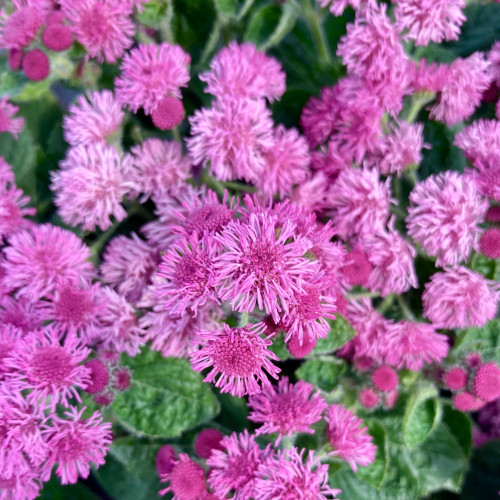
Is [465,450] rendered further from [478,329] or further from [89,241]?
[89,241]

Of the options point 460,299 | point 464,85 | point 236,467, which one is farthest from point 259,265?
point 464,85

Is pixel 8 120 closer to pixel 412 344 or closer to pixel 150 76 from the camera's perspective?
pixel 150 76

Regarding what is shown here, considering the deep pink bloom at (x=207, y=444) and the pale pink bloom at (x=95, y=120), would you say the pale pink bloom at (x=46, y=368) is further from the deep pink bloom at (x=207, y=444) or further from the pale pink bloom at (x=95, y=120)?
the pale pink bloom at (x=95, y=120)

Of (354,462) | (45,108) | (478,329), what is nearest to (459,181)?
(478,329)

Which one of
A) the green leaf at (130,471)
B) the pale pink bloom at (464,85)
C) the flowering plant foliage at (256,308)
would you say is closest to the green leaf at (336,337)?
the flowering plant foliage at (256,308)

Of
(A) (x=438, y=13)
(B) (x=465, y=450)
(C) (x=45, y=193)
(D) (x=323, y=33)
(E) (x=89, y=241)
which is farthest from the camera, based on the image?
(D) (x=323, y=33)

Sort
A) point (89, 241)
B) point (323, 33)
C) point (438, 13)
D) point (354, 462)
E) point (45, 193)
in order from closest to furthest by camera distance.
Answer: point (354, 462) < point (438, 13) < point (89, 241) < point (45, 193) < point (323, 33)

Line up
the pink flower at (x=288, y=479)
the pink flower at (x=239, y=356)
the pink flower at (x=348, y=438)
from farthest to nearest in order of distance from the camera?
the pink flower at (x=348, y=438), the pink flower at (x=288, y=479), the pink flower at (x=239, y=356)
